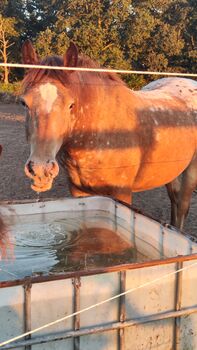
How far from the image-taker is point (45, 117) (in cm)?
279

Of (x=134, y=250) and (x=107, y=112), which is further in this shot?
(x=107, y=112)

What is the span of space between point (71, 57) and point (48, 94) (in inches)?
14.3

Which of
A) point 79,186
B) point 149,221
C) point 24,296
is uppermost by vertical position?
point 79,186

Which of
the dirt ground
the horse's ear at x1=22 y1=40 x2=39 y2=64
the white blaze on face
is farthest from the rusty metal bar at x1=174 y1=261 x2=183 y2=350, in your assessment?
the dirt ground

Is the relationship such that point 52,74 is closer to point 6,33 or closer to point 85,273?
point 85,273

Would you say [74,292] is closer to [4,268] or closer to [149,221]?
[4,268]

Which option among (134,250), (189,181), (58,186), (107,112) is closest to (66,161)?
(107,112)

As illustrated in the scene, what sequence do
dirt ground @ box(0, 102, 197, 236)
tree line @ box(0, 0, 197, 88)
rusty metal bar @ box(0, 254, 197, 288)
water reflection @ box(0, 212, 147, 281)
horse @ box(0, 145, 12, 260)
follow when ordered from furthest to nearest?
tree line @ box(0, 0, 197, 88) → dirt ground @ box(0, 102, 197, 236) → water reflection @ box(0, 212, 147, 281) → horse @ box(0, 145, 12, 260) → rusty metal bar @ box(0, 254, 197, 288)

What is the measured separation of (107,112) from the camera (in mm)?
3305

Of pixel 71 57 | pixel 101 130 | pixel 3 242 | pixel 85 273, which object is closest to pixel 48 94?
pixel 71 57

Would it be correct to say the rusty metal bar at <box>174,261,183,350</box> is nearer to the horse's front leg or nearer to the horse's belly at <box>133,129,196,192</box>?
the horse's belly at <box>133,129,196,192</box>

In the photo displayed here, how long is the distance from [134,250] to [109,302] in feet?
3.21

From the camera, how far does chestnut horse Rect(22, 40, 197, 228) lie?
9.18 ft

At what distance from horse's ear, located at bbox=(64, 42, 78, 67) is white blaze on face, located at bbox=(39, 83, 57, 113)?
10.3 inches
